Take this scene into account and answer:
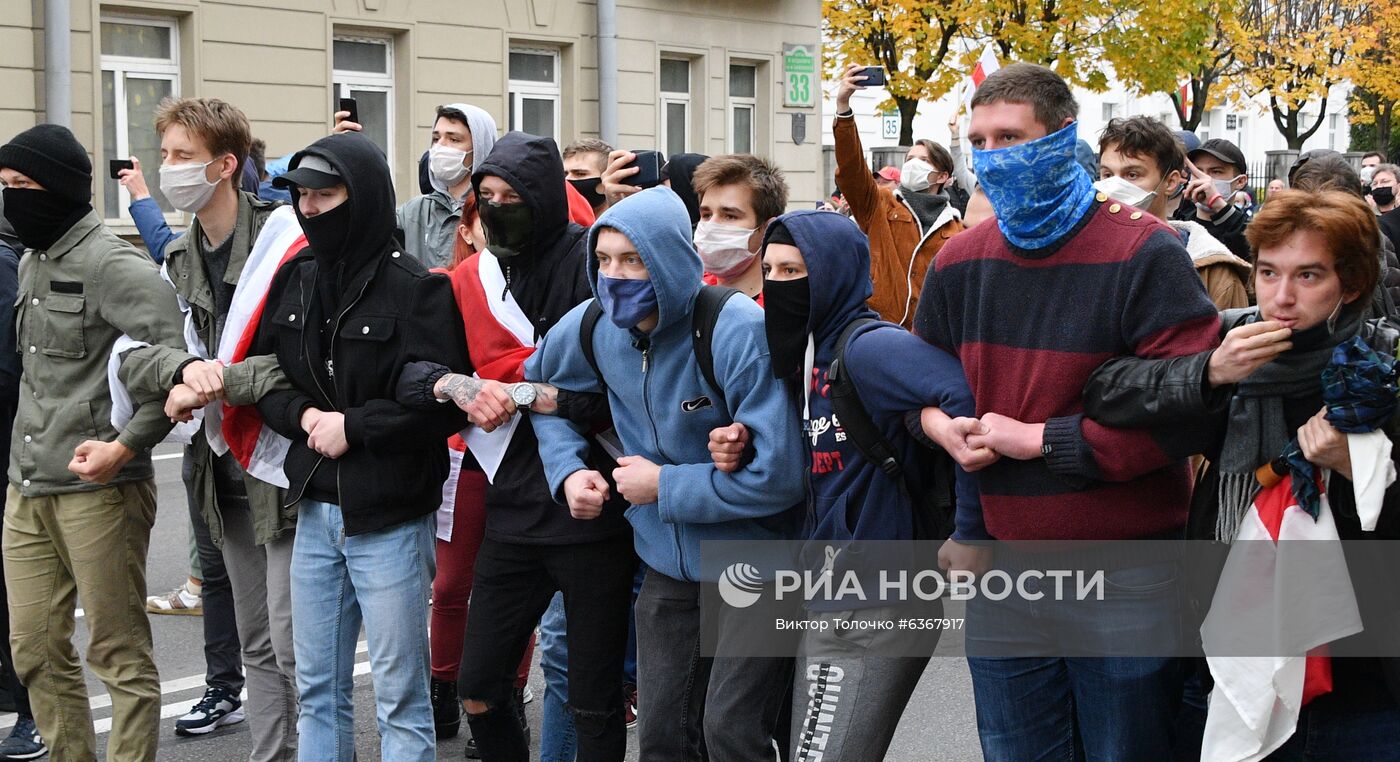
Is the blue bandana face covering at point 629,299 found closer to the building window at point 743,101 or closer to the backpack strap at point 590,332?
the backpack strap at point 590,332

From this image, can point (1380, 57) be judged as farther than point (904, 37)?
Yes

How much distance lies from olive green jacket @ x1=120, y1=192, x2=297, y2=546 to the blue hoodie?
1609 mm

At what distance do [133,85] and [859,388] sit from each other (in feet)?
42.9

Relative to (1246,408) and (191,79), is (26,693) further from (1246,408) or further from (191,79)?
(191,79)

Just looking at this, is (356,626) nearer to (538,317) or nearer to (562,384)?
(562,384)

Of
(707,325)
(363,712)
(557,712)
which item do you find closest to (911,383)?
(707,325)

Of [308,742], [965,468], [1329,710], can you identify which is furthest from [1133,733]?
[308,742]

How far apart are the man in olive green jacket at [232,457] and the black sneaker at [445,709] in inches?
32.8

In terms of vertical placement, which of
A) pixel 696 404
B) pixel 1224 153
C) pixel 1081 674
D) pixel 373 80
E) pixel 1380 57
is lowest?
pixel 1081 674

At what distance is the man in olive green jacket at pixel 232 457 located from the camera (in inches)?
179

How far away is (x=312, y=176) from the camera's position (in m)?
4.19

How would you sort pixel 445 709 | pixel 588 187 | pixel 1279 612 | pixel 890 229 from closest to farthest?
pixel 1279 612, pixel 445 709, pixel 588 187, pixel 890 229

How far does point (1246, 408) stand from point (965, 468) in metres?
0.60

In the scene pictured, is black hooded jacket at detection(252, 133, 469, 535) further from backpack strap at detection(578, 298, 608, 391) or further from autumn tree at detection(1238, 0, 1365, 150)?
autumn tree at detection(1238, 0, 1365, 150)
